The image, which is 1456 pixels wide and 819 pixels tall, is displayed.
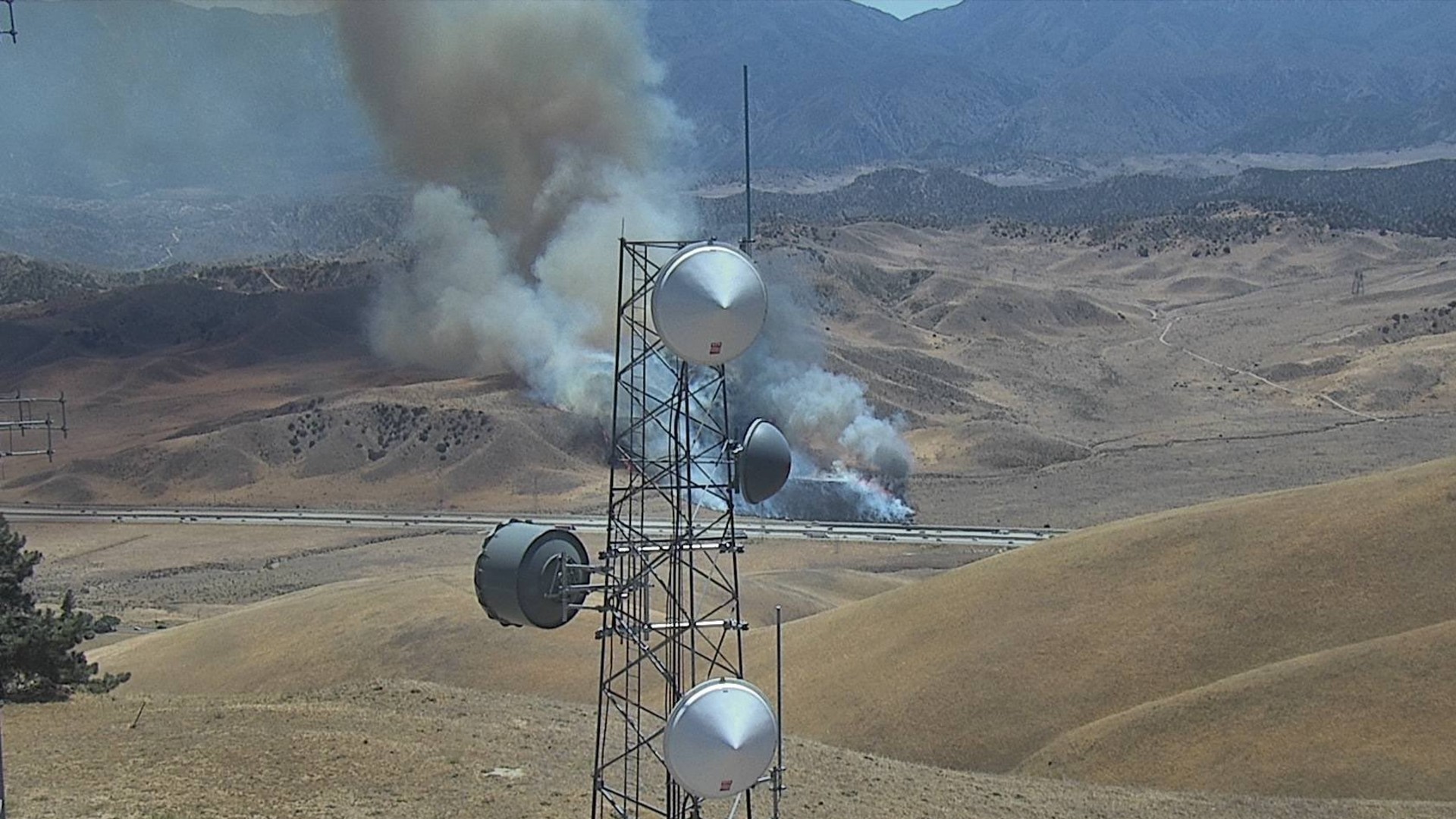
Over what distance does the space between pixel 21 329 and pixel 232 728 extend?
4206 inches

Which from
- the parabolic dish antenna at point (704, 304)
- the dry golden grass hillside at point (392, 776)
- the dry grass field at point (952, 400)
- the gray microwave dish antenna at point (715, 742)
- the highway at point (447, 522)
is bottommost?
the dry golden grass hillside at point (392, 776)

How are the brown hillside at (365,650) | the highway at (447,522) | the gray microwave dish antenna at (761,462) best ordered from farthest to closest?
the highway at (447,522) < the brown hillside at (365,650) < the gray microwave dish antenna at (761,462)

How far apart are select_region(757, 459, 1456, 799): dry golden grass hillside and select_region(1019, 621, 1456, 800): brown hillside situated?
0.04 metres

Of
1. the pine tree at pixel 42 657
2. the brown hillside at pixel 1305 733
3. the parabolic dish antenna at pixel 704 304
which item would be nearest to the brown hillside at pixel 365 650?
the pine tree at pixel 42 657

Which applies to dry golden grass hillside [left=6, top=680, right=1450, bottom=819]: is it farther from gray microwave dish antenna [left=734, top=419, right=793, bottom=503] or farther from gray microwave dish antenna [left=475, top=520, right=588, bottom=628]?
gray microwave dish antenna [left=734, top=419, right=793, bottom=503]

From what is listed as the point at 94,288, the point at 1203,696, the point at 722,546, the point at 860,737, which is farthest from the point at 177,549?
the point at 94,288

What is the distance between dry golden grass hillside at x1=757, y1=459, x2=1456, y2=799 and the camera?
83.1ft

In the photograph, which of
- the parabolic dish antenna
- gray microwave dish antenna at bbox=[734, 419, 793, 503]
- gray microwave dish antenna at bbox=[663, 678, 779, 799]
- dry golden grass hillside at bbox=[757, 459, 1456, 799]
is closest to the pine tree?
dry golden grass hillside at bbox=[757, 459, 1456, 799]

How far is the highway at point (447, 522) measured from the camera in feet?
217

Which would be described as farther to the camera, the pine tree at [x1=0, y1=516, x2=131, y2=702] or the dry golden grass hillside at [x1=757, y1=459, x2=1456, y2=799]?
the pine tree at [x1=0, y1=516, x2=131, y2=702]

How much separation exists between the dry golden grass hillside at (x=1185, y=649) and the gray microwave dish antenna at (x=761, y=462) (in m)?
10.1

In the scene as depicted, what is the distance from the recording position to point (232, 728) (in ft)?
81.7

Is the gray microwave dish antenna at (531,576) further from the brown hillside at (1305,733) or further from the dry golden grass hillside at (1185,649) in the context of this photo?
the dry golden grass hillside at (1185,649)

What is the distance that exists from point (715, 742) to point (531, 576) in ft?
10.2
